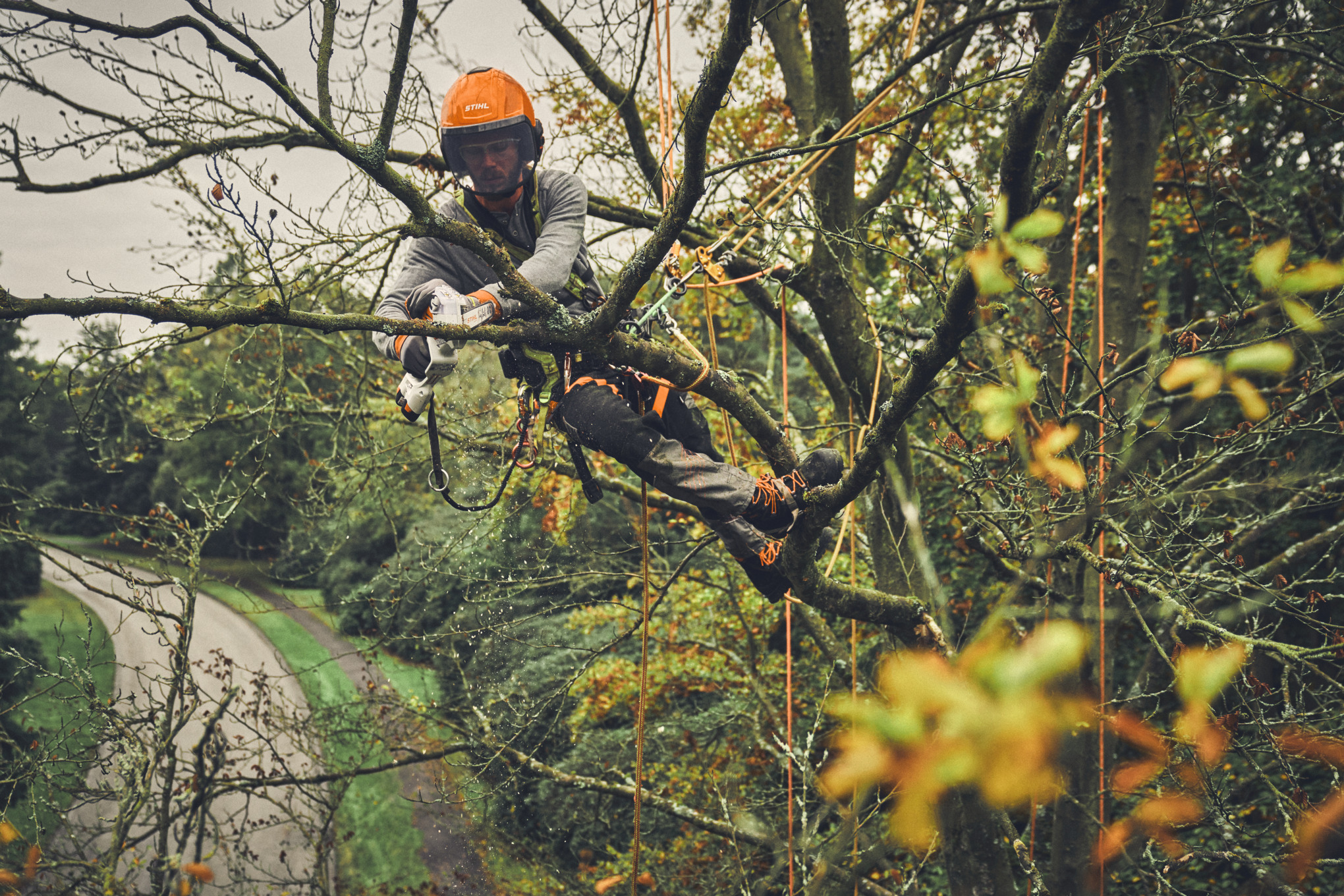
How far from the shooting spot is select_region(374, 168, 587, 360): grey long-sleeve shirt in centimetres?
261

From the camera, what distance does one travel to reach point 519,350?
9.16 ft

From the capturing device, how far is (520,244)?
2857 millimetres

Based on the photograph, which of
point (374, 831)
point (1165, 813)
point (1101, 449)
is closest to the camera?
point (1165, 813)

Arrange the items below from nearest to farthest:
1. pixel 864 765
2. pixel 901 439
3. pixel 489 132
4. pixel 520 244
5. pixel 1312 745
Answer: pixel 864 765, pixel 1312 745, pixel 489 132, pixel 520 244, pixel 901 439

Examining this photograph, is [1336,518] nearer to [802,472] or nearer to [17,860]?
[802,472]

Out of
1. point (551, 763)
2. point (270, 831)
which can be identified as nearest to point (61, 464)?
point (270, 831)

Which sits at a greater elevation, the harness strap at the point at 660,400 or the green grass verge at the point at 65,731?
the harness strap at the point at 660,400

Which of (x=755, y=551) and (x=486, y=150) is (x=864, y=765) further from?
(x=486, y=150)

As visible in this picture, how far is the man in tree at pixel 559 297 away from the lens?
2758mm

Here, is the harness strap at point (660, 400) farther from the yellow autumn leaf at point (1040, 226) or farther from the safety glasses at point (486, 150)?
the yellow autumn leaf at point (1040, 226)

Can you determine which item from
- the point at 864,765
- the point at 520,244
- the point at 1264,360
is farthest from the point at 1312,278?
the point at 520,244

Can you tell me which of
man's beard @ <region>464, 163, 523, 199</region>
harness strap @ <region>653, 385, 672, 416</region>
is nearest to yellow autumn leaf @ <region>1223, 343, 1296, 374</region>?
harness strap @ <region>653, 385, 672, 416</region>

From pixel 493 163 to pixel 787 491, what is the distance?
5.68ft

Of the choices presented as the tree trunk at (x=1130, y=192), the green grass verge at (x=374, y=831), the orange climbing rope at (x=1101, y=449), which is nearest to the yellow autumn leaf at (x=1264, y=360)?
the orange climbing rope at (x=1101, y=449)
